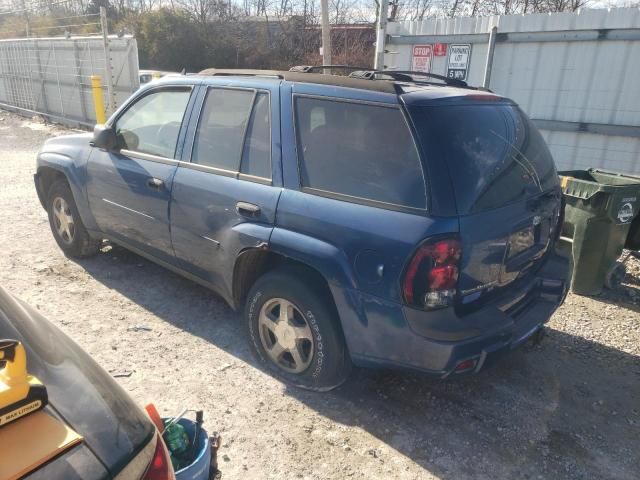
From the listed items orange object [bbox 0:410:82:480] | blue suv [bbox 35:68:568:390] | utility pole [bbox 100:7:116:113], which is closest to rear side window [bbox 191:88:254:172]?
blue suv [bbox 35:68:568:390]

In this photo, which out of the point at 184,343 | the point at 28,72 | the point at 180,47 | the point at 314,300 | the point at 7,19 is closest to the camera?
the point at 314,300

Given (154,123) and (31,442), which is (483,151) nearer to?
(31,442)

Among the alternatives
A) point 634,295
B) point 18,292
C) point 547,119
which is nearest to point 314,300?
point 18,292

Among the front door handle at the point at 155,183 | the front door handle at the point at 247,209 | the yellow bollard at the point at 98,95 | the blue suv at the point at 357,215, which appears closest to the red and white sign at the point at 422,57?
the blue suv at the point at 357,215

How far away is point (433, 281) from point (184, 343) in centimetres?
206

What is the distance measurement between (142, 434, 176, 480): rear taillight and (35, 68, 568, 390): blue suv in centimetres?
147

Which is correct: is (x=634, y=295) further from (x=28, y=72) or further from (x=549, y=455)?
(x=28, y=72)

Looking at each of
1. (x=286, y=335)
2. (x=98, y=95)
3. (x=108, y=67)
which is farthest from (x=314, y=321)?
(x=98, y=95)

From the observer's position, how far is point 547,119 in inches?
265

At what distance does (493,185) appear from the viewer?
8.84ft

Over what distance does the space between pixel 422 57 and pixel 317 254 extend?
5.99 meters

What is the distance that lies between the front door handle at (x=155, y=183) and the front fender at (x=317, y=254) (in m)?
1.23

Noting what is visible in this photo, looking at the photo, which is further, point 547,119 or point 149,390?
point 547,119

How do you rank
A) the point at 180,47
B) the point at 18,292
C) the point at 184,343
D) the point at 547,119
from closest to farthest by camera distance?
the point at 184,343 → the point at 18,292 → the point at 547,119 → the point at 180,47
